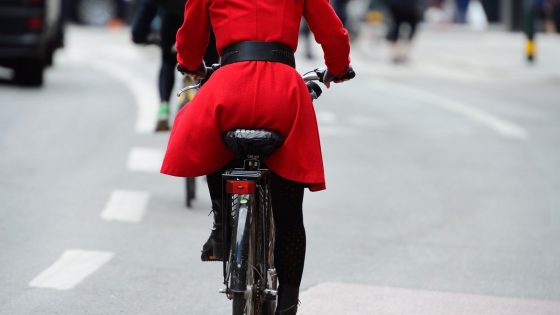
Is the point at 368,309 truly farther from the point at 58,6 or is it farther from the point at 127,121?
the point at 58,6

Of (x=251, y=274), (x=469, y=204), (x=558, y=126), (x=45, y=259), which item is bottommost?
(x=558, y=126)

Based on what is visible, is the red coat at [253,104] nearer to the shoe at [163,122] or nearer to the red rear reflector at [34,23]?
the shoe at [163,122]

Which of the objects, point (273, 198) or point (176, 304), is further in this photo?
point (176, 304)

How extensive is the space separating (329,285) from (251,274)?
2.05 meters

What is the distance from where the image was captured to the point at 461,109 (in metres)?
17.9

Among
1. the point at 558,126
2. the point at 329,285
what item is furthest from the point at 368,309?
the point at 558,126

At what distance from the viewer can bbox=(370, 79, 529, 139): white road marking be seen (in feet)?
52.2

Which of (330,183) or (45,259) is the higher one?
(45,259)

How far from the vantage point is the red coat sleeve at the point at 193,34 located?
219 inches

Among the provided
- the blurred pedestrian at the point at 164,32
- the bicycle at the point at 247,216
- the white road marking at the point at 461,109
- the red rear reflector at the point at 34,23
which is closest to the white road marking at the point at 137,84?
the red rear reflector at the point at 34,23

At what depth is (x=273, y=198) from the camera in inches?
222

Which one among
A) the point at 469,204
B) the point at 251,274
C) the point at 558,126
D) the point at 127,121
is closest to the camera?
the point at 251,274

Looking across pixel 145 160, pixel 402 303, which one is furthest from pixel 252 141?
pixel 145 160

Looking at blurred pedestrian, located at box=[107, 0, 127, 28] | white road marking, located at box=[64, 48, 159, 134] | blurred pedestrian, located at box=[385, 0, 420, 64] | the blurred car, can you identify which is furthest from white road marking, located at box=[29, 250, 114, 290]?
blurred pedestrian, located at box=[107, 0, 127, 28]
